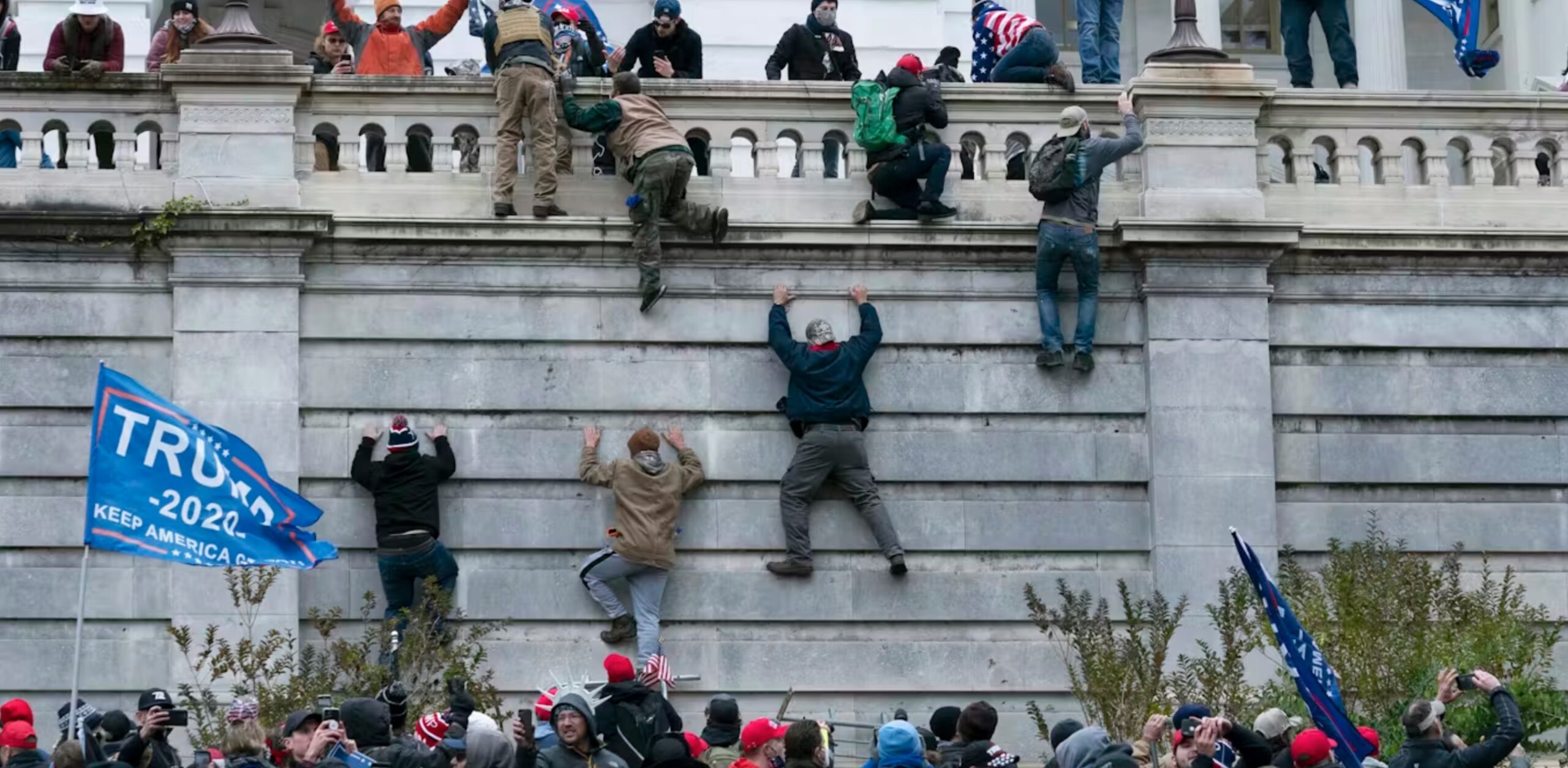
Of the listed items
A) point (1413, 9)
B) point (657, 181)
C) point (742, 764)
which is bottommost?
point (742, 764)

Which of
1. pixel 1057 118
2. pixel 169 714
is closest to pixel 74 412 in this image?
pixel 169 714

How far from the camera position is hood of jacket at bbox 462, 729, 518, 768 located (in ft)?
64.0

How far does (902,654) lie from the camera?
27891 millimetres

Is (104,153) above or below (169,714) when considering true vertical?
above

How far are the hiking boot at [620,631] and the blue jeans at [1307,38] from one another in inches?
349

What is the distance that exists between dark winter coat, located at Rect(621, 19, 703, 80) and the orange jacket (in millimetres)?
2035

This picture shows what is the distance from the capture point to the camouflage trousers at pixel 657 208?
28.0 metres

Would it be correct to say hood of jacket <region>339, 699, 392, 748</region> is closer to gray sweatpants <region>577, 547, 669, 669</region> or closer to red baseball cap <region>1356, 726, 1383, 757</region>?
red baseball cap <region>1356, 726, 1383, 757</region>

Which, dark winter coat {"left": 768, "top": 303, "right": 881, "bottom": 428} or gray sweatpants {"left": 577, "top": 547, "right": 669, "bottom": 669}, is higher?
dark winter coat {"left": 768, "top": 303, "right": 881, "bottom": 428}

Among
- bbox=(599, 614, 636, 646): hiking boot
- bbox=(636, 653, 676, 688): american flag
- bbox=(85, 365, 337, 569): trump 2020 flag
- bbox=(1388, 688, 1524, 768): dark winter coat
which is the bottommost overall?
bbox=(1388, 688, 1524, 768): dark winter coat

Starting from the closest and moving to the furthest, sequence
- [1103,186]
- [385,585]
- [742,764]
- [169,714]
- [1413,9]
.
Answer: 1. [742,764]
2. [169,714]
3. [385,585]
4. [1103,186]
5. [1413,9]

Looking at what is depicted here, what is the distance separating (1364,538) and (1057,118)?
4.63 meters

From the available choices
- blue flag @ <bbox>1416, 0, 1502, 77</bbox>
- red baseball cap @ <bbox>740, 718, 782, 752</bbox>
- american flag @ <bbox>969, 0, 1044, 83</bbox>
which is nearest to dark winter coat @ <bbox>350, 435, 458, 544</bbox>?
american flag @ <bbox>969, 0, 1044, 83</bbox>

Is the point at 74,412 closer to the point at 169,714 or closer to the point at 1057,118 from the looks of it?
the point at 169,714
